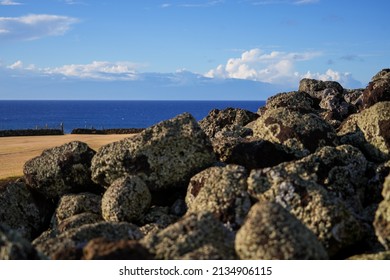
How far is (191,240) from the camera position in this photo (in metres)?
8.43

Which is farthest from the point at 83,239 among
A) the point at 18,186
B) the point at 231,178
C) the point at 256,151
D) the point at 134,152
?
the point at 18,186

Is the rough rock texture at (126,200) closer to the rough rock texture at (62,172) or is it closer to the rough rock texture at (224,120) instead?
the rough rock texture at (62,172)

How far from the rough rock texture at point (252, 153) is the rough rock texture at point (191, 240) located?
4.36 metres

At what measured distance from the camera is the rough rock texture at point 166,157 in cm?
1280

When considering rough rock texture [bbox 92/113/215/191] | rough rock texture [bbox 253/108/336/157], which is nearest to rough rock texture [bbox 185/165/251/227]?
rough rock texture [bbox 92/113/215/191]

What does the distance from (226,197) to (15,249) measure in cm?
414

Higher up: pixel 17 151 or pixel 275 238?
pixel 275 238

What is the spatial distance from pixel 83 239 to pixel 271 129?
6.40 m

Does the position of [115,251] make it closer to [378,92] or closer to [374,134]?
[374,134]

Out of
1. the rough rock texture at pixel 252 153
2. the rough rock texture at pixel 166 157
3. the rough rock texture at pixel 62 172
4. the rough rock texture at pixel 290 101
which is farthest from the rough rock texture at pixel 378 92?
the rough rock texture at pixel 62 172

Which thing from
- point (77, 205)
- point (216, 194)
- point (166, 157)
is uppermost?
point (166, 157)

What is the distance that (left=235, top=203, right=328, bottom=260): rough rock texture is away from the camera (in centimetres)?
775

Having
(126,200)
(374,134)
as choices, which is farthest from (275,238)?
(374,134)
